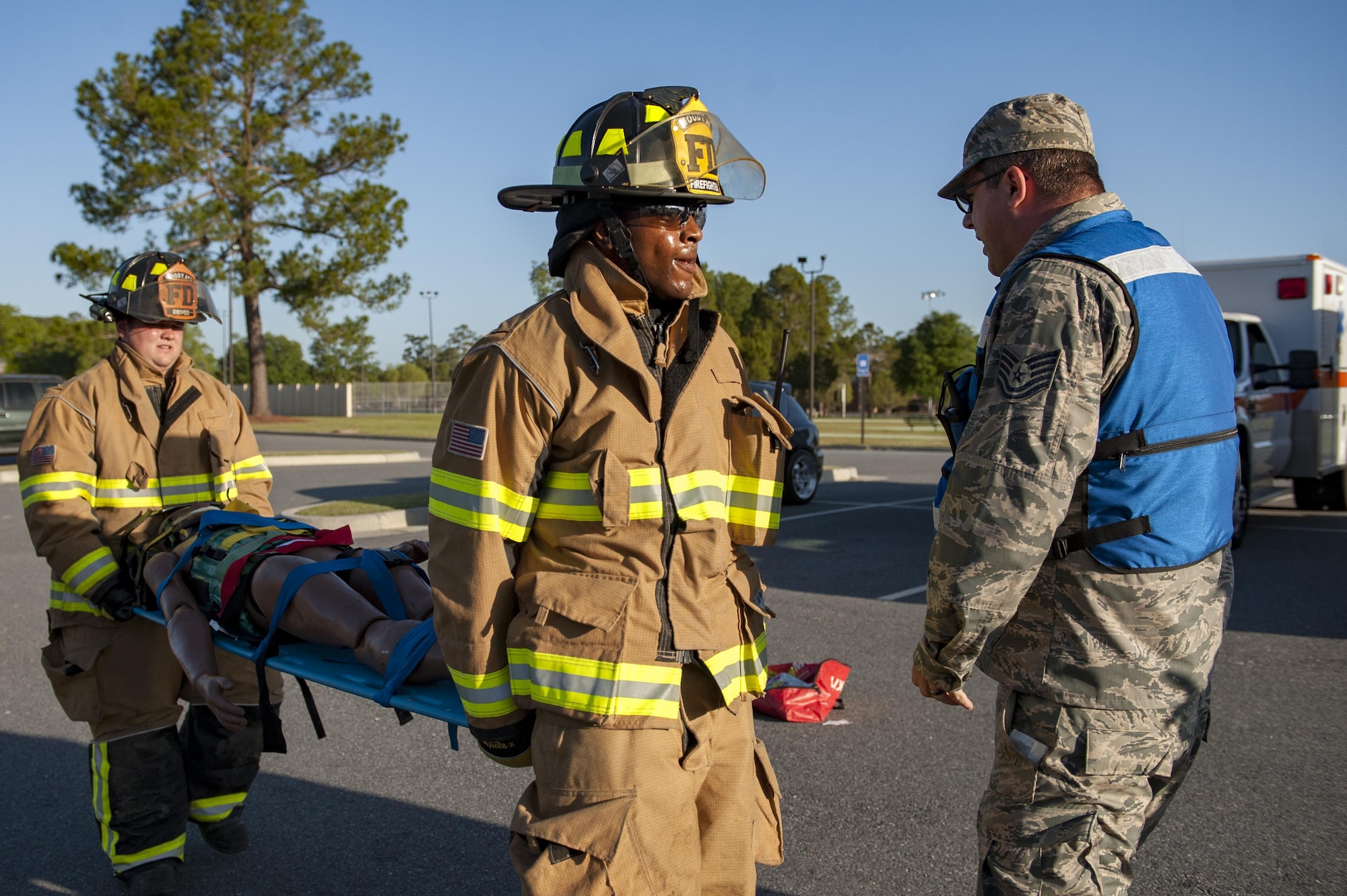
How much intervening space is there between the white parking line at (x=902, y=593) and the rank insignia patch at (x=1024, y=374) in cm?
560

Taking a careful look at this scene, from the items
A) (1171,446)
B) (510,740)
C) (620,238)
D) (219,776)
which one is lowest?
(219,776)

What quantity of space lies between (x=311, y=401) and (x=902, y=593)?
199 ft

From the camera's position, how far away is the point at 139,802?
338cm

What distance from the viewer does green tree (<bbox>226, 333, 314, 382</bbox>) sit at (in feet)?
340

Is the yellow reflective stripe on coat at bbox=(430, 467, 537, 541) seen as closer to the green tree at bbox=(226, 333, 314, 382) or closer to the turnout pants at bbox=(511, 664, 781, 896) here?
the turnout pants at bbox=(511, 664, 781, 896)

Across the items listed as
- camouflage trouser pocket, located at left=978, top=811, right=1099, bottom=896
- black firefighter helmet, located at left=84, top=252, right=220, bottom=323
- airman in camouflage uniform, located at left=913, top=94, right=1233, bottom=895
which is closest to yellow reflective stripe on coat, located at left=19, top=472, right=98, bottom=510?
black firefighter helmet, located at left=84, top=252, right=220, bottom=323

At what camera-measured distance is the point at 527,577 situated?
2.03 metres

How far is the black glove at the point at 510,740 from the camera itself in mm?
2092

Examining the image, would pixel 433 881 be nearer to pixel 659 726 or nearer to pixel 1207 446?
pixel 659 726


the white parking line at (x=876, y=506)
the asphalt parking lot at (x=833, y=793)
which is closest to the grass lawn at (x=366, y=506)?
the asphalt parking lot at (x=833, y=793)

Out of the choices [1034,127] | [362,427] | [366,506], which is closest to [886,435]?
[362,427]

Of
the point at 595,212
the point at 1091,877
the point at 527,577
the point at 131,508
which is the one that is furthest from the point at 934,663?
the point at 131,508

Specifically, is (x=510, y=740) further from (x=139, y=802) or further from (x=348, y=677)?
(x=139, y=802)

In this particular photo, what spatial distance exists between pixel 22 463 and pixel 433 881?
210 cm
